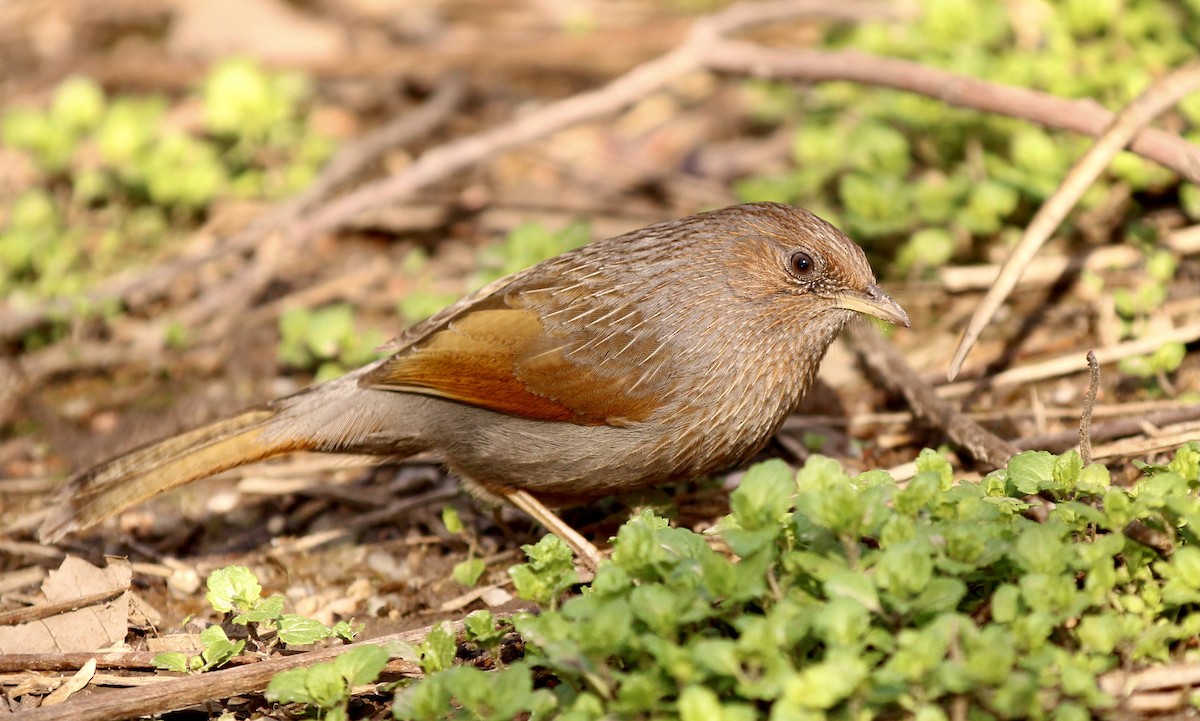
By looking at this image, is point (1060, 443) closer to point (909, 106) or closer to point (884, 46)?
point (909, 106)

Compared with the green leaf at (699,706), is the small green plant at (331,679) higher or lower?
lower

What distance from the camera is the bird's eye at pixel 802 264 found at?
4.88 m

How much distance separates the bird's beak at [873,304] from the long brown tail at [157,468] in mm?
2157

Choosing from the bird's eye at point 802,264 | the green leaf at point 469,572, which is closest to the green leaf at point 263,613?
the green leaf at point 469,572

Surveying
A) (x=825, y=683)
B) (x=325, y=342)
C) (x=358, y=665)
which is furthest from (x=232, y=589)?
(x=325, y=342)

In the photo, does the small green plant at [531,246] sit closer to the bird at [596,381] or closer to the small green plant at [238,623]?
the bird at [596,381]

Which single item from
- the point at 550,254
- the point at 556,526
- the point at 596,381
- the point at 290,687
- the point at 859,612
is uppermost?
the point at 550,254

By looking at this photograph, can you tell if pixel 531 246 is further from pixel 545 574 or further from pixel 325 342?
pixel 545 574

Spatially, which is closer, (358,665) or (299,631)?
(358,665)

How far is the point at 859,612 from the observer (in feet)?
10.6

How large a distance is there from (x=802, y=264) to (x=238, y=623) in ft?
7.86

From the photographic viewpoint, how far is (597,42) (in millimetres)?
8461

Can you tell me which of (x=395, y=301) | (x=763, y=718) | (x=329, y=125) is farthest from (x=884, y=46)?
(x=763, y=718)

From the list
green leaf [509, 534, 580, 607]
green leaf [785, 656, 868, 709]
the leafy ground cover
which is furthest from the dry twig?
green leaf [785, 656, 868, 709]
